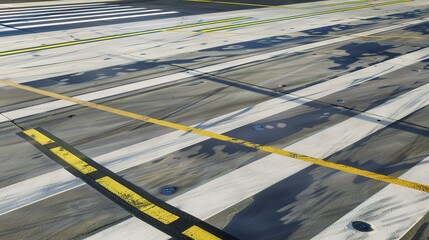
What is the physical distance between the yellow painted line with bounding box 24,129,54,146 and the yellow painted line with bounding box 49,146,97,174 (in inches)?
12.9

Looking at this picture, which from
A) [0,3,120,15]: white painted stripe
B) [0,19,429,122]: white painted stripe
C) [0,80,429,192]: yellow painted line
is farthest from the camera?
[0,3,120,15]: white painted stripe

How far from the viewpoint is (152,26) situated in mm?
16234

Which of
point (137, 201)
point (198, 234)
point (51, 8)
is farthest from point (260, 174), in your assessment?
point (51, 8)

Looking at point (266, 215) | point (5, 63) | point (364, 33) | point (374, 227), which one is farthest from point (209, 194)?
point (364, 33)

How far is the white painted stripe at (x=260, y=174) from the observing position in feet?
14.1

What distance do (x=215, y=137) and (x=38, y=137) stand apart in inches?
107

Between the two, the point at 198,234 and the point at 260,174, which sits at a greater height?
the point at 260,174

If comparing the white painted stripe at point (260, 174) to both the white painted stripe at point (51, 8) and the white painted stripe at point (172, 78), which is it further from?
the white painted stripe at point (51, 8)

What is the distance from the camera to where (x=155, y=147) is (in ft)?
20.1

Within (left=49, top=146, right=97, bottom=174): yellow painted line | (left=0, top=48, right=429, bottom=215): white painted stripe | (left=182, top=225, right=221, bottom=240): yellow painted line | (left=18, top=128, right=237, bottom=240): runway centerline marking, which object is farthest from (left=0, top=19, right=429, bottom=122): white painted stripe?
(left=182, top=225, right=221, bottom=240): yellow painted line

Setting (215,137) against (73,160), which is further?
(215,137)

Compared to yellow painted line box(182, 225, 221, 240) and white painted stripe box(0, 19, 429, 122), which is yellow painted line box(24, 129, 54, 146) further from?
yellow painted line box(182, 225, 221, 240)

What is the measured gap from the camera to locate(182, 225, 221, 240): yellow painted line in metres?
4.12

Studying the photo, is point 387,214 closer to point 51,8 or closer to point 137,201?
point 137,201
